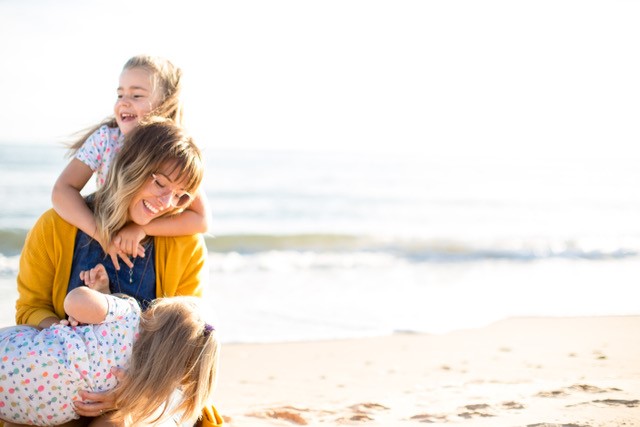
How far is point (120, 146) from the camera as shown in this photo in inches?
149

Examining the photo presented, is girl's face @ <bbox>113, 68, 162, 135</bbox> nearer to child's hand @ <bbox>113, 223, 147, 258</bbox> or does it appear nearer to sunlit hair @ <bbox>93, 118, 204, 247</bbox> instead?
sunlit hair @ <bbox>93, 118, 204, 247</bbox>

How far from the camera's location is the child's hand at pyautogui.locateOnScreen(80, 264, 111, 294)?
3379 millimetres

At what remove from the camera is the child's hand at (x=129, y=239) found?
349 cm

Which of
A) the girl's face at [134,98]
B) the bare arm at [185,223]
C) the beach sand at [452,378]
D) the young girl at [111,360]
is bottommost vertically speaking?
the beach sand at [452,378]

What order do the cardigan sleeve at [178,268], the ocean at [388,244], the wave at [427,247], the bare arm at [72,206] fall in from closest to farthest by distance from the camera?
the bare arm at [72,206], the cardigan sleeve at [178,268], the ocean at [388,244], the wave at [427,247]

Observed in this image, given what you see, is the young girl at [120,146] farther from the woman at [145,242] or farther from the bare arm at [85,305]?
the bare arm at [85,305]

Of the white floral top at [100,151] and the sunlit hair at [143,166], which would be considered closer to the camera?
the sunlit hair at [143,166]

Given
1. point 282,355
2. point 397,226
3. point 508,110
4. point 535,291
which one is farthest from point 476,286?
point 508,110

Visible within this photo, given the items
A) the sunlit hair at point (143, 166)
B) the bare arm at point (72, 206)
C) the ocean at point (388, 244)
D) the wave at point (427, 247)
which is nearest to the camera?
the sunlit hair at point (143, 166)

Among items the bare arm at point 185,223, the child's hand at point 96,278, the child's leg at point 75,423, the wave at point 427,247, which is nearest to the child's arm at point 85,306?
the child's hand at point 96,278

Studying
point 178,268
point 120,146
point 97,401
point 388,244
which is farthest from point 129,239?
point 388,244

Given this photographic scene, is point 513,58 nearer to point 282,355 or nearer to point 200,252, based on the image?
point 282,355

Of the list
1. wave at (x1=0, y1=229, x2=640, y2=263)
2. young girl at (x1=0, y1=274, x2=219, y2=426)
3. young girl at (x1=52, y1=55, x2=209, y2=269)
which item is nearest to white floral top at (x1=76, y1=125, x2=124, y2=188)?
young girl at (x1=52, y1=55, x2=209, y2=269)

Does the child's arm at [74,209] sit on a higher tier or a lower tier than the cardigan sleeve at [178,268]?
higher
